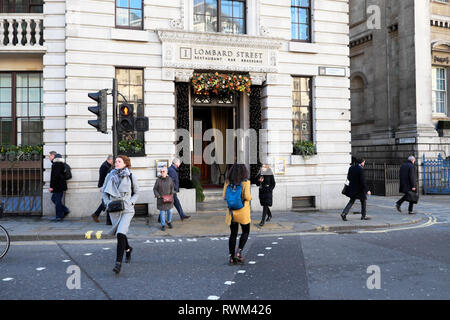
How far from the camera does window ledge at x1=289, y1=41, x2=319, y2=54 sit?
1379cm

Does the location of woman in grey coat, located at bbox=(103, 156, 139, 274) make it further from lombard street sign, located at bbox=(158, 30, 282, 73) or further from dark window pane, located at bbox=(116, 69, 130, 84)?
lombard street sign, located at bbox=(158, 30, 282, 73)

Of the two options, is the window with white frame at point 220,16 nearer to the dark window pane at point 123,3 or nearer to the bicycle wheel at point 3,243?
the dark window pane at point 123,3

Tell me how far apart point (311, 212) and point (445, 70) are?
49.8ft

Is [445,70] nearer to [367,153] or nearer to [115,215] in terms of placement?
[367,153]

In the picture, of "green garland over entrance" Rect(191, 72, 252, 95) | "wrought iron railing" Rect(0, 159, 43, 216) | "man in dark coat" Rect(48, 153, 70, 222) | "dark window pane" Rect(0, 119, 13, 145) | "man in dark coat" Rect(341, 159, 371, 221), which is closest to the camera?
"man in dark coat" Rect(48, 153, 70, 222)

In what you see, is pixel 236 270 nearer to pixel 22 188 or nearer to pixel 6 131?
pixel 22 188

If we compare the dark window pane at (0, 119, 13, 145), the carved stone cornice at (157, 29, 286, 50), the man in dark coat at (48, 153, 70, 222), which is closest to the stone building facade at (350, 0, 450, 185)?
the carved stone cornice at (157, 29, 286, 50)

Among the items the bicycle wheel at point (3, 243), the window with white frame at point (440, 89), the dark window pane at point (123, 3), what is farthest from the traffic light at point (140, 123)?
the window with white frame at point (440, 89)

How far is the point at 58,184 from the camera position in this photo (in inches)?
431

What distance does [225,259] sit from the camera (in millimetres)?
6934

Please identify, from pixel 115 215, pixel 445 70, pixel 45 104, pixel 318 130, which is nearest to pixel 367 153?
pixel 445 70

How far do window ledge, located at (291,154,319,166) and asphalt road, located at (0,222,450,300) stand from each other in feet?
17.0

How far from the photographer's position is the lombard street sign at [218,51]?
12531 mm

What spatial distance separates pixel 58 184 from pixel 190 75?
552 cm
